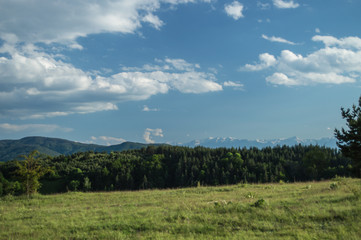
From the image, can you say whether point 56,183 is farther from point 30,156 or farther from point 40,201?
point 40,201

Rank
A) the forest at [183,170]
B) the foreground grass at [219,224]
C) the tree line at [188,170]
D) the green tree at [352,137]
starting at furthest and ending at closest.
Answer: the forest at [183,170] < the tree line at [188,170] < the green tree at [352,137] < the foreground grass at [219,224]

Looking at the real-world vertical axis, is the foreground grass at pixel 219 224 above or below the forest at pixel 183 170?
above

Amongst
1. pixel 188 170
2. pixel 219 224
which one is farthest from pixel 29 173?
pixel 188 170

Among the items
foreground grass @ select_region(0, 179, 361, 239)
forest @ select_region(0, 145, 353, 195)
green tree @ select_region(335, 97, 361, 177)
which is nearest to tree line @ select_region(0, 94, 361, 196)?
forest @ select_region(0, 145, 353, 195)

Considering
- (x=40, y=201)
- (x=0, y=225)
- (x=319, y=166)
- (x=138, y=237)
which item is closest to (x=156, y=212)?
(x=138, y=237)

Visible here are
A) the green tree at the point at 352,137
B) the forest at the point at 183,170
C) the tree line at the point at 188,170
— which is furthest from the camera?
the forest at the point at 183,170

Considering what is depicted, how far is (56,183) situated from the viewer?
8650 centimetres

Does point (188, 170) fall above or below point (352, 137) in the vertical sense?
below

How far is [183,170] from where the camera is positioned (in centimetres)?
11200

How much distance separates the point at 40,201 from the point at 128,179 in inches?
3003

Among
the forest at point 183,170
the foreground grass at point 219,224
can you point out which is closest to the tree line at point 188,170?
the forest at point 183,170

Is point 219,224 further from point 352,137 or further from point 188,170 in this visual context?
point 188,170

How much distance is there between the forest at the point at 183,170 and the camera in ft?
297

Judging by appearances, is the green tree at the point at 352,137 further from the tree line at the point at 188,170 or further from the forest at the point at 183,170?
the forest at the point at 183,170
